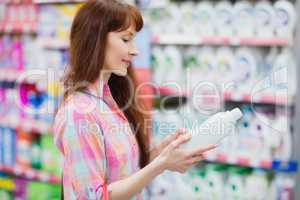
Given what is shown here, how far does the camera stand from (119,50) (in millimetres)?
1300

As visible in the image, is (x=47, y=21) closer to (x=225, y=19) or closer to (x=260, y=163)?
(x=225, y=19)

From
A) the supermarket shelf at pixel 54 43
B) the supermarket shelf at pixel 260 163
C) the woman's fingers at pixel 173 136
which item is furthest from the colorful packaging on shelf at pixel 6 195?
the woman's fingers at pixel 173 136

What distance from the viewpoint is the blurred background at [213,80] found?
7.41 ft

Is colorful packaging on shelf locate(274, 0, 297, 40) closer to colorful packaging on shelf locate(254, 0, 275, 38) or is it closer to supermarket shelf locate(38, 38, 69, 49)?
colorful packaging on shelf locate(254, 0, 275, 38)

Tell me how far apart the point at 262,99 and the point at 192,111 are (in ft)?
1.48

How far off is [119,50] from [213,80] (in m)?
1.19

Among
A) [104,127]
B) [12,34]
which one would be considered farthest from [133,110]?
[12,34]

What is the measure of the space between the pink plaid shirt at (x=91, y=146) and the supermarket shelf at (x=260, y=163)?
3.67 feet

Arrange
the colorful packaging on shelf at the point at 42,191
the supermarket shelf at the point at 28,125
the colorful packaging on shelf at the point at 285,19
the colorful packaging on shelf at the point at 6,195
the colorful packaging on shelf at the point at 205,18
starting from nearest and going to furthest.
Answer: the colorful packaging on shelf at the point at 285,19 → the colorful packaging on shelf at the point at 205,18 → the supermarket shelf at the point at 28,125 → the colorful packaging on shelf at the point at 42,191 → the colorful packaging on shelf at the point at 6,195

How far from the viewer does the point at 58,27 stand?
9.29ft

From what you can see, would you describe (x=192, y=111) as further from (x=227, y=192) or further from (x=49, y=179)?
(x=49, y=179)

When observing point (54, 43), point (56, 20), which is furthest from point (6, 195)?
point (56, 20)

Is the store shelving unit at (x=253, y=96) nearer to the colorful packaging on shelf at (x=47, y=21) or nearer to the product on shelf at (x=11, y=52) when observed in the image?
the colorful packaging on shelf at (x=47, y=21)

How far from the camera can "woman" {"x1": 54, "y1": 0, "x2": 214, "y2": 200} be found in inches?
48.2
